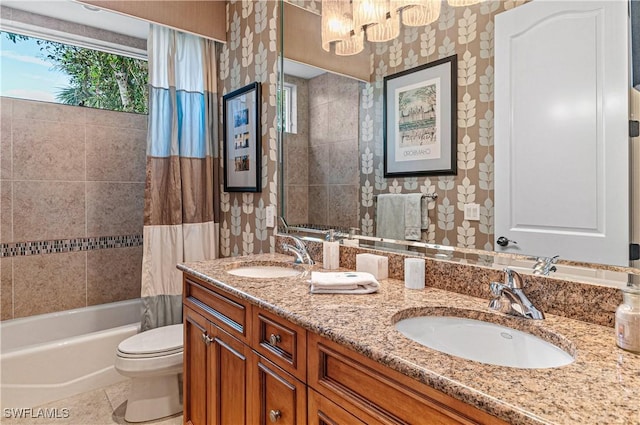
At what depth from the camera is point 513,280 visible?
107 centimetres

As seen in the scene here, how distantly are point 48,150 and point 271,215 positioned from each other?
5.98 ft

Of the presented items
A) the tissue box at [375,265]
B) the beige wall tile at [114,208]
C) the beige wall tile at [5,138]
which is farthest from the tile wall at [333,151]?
the beige wall tile at [5,138]

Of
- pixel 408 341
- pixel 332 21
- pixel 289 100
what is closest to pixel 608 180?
pixel 408 341

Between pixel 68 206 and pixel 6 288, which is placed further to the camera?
pixel 68 206

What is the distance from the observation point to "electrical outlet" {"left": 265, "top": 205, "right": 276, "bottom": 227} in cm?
226

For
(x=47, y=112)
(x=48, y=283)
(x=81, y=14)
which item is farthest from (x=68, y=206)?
(x=81, y=14)

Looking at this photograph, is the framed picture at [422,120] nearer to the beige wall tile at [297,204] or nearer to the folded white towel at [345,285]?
the folded white towel at [345,285]

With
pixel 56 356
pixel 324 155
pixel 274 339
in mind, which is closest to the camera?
pixel 274 339

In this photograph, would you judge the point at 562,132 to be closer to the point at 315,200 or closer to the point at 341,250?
the point at 341,250

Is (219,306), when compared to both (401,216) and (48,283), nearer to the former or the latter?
(401,216)

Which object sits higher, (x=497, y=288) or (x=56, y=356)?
(x=497, y=288)

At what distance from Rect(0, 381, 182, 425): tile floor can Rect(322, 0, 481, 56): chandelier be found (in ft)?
7.29

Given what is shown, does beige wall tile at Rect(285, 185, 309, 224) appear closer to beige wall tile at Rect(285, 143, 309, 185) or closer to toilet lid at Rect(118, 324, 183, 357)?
beige wall tile at Rect(285, 143, 309, 185)

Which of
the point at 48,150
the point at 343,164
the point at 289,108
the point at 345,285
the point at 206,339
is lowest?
the point at 206,339
